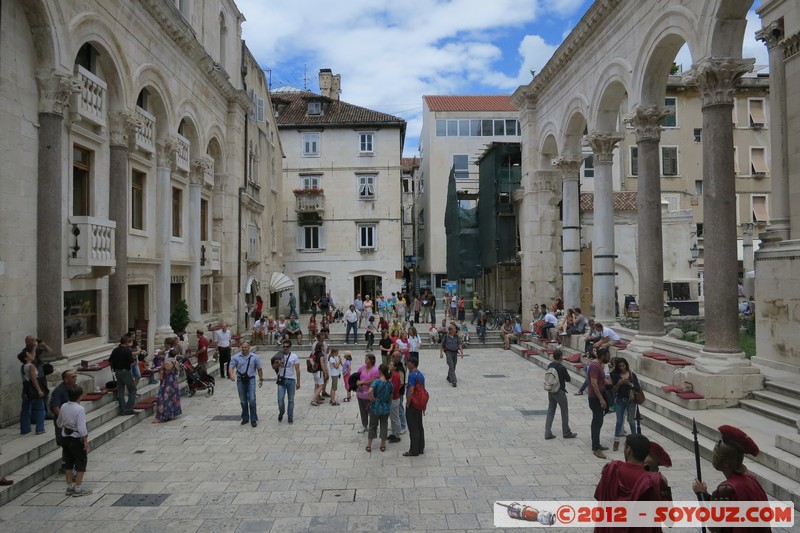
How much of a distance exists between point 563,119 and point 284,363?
14295 mm

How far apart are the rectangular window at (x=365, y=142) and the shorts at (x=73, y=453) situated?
29.7 metres

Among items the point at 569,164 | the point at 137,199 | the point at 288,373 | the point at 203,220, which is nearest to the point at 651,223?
the point at 569,164

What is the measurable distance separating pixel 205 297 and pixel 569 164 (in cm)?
1479

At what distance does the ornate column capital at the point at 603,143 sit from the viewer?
16594 millimetres

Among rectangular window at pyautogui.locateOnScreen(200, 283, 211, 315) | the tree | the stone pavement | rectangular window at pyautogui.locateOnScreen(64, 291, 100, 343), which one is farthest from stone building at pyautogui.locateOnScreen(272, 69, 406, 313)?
the stone pavement

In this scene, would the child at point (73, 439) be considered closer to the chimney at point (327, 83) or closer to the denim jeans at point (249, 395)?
the denim jeans at point (249, 395)

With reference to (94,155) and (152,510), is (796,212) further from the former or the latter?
(94,155)

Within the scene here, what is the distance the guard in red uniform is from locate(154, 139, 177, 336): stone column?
1531 cm

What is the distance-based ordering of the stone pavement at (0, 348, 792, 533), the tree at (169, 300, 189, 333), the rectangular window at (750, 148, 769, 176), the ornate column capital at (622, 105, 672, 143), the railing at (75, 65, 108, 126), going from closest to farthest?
the stone pavement at (0, 348, 792, 533) < the railing at (75, 65, 108, 126) < the ornate column capital at (622, 105, 672, 143) < the tree at (169, 300, 189, 333) < the rectangular window at (750, 148, 769, 176)

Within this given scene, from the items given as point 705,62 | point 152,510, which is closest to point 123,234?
point 152,510

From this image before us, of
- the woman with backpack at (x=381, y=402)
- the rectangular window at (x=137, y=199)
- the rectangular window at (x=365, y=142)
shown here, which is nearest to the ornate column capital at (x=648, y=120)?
the woman with backpack at (x=381, y=402)

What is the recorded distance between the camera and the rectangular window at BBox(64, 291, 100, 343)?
11.7 m

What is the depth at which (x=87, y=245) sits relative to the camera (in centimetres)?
1141

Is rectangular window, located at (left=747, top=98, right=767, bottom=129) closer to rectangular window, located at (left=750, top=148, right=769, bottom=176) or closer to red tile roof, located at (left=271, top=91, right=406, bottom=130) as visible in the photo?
rectangular window, located at (left=750, top=148, right=769, bottom=176)
